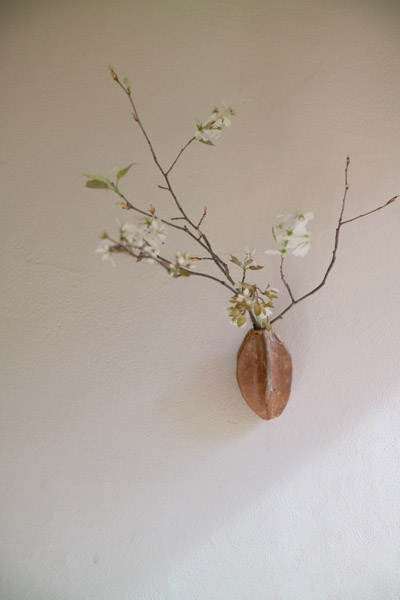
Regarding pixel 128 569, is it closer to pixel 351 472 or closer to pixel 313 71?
pixel 351 472

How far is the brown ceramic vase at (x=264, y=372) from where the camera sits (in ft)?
4.12

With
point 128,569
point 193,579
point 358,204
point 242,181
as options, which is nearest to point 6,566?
point 128,569

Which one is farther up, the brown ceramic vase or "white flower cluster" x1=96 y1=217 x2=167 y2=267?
"white flower cluster" x1=96 y1=217 x2=167 y2=267

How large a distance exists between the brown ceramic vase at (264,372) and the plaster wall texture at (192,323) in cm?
7

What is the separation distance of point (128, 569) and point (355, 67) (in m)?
1.73

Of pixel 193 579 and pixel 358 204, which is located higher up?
pixel 358 204

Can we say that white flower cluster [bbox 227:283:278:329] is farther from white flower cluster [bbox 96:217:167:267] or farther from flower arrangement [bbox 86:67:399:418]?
white flower cluster [bbox 96:217:167:267]

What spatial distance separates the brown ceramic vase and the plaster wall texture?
0.24 feet

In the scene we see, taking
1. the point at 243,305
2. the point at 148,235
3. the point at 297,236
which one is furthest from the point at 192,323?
the point at 297,236

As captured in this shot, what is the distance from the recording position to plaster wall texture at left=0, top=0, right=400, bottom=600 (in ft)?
4.36

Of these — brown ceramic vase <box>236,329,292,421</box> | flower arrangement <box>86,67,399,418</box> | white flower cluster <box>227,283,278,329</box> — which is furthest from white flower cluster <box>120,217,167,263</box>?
brown ceramic vase <box>236,329,292,421</box>

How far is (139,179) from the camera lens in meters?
1.34

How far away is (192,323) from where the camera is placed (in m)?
1.34

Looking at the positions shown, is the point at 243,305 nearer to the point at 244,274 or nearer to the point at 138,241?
the point at 244,274
